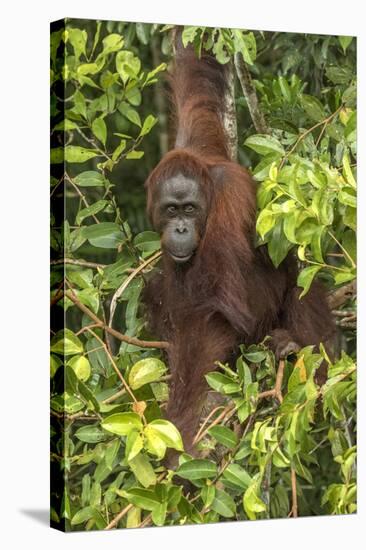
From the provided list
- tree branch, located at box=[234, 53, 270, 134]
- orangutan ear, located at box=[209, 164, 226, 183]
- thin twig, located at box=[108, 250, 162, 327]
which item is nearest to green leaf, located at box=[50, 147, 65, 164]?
thin twig, located at box=[108, 250, 162, 327]

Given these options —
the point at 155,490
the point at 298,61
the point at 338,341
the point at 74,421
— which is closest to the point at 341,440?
the point at 338,341

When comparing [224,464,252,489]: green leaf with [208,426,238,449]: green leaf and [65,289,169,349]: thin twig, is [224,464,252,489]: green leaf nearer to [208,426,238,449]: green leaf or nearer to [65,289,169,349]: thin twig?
[208,426,238,449]: green leaf

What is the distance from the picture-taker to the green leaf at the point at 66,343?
5730mm

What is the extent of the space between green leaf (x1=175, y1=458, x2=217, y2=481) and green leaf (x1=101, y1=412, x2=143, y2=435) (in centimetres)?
33

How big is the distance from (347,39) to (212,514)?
2.48m

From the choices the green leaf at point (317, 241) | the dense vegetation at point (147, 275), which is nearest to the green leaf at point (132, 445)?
the dense vegetation at point (147, 275)

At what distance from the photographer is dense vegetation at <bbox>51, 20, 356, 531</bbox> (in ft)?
18.9

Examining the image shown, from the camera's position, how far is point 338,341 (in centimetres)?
655

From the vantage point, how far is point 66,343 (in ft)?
18.8

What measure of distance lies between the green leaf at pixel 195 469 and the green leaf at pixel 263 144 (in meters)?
1.51

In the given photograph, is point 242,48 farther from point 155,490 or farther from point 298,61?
point 155,490

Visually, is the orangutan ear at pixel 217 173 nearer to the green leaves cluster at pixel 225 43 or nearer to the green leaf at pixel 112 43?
the green leaves cluster at pixel 225 43

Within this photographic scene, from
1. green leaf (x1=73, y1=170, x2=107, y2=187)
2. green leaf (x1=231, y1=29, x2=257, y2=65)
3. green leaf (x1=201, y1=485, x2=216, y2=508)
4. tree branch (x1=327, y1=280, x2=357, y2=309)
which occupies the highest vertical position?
green leaf (x1=231, y1=29, x2=257, y2=65)

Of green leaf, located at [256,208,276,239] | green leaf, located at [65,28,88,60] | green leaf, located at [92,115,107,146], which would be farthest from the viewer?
green leaf, located at [256,208,276,239]
